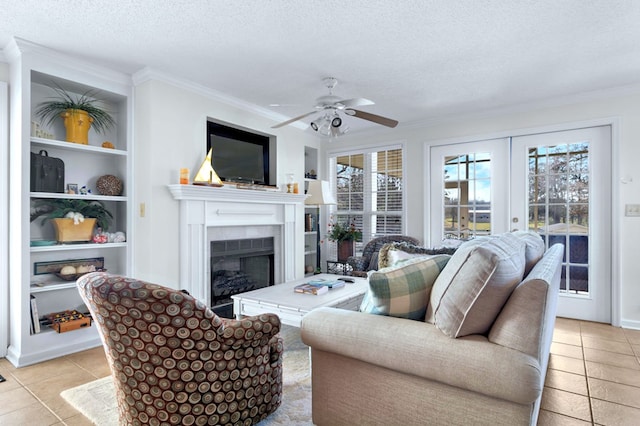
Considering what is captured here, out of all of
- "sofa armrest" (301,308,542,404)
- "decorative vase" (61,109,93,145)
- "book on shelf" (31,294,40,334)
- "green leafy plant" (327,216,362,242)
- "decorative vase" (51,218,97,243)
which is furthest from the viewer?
"green leafy plant" (327,216,362,242)

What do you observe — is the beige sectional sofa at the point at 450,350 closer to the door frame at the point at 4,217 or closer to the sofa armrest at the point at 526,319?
the sofa armrest at the point at 526,319

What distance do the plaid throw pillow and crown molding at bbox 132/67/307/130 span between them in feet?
8.86

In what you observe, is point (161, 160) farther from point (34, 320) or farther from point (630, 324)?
point (630, 324)

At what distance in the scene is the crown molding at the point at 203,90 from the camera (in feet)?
10.5

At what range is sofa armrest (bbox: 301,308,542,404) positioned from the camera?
4.16 ft

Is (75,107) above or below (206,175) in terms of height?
above

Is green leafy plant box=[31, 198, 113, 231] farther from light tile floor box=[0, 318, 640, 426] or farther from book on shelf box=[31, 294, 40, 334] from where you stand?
light tile floor box=[0, 318, 640, 426]

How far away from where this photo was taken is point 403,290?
1.64 meters

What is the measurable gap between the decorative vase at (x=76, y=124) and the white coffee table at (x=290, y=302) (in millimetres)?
1921

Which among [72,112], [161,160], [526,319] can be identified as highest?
[72,112]

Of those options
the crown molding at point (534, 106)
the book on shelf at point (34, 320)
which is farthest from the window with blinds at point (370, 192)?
the book on shelf at point (34, 320)

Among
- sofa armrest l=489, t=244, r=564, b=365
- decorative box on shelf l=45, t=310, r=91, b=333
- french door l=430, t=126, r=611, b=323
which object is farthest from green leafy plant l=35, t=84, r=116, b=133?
french door l=430, t=126, r=611, b=323

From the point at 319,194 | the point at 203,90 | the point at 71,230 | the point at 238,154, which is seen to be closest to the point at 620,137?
the point at 319,194

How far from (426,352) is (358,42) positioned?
2.13 meters
